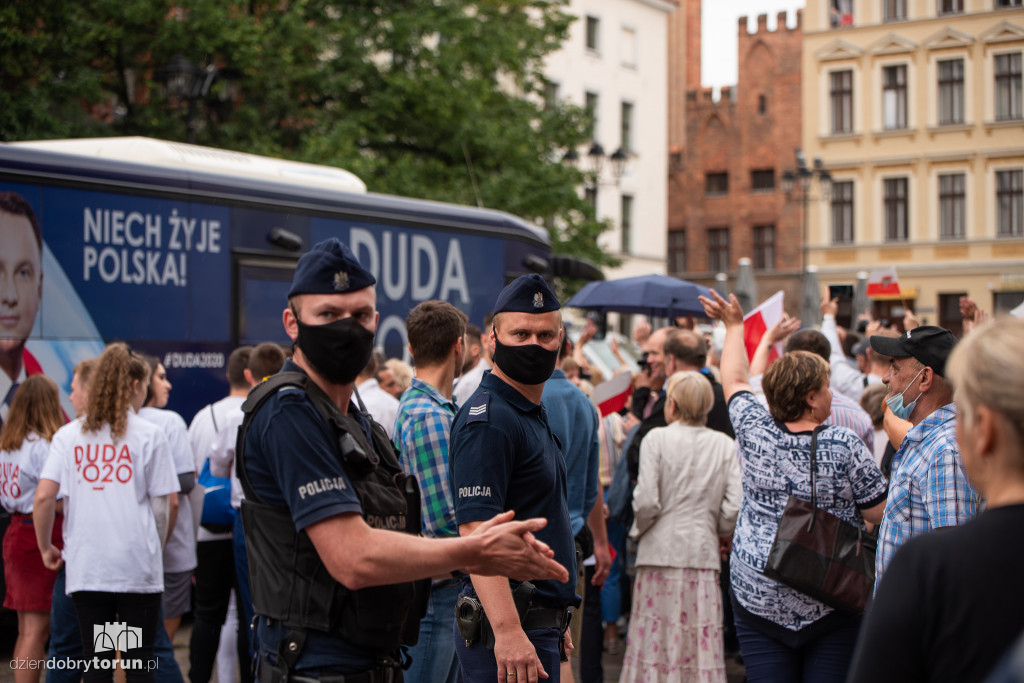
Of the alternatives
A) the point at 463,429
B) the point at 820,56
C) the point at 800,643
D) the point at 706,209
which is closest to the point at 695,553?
the point at 800,643

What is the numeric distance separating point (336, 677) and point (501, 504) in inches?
34.9

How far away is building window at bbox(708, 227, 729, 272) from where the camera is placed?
49.3 m

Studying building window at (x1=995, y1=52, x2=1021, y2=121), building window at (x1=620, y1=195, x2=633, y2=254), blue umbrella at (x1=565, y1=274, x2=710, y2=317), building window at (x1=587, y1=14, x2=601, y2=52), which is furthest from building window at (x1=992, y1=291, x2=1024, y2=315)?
blue umbrella at (x1=565, y1=274, x2=710, y2=317)

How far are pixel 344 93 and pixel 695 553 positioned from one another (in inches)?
668

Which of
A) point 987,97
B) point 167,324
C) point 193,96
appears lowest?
point 167,324

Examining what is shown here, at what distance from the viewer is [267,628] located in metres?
2.95

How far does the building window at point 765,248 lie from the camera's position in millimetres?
47969

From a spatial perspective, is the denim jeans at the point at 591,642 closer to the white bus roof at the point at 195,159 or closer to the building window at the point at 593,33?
the white bus roof at the point at 195,159

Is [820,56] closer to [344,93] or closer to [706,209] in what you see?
[706,209]

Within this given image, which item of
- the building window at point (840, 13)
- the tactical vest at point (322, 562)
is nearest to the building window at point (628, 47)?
the building window at point (840, 13)

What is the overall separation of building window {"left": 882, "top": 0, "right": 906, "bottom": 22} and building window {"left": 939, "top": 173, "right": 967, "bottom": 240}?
255 inches

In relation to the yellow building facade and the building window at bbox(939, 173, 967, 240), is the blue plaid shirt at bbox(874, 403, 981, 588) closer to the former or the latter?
the yellow building facade

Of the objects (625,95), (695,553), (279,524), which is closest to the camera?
(279,524)

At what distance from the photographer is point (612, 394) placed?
780cm
